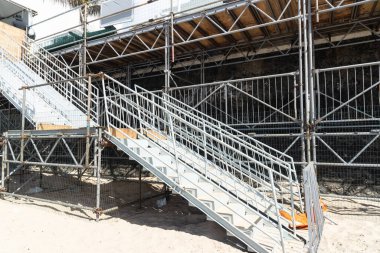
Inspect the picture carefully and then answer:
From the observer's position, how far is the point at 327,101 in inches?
350

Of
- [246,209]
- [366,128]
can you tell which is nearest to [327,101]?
[366,128]

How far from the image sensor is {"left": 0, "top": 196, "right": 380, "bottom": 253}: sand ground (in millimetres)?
4852

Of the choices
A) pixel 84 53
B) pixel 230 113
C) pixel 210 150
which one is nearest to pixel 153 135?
pixel 210 150


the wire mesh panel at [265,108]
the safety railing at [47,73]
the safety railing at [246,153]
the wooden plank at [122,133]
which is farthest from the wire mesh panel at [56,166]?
the wire mesh panel at [265,108]

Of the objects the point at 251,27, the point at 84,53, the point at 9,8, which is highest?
the point at 9,8

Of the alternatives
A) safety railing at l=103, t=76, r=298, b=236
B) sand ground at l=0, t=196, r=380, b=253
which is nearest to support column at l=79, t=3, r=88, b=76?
safety railing at l=103, t=76, r=298, b=236

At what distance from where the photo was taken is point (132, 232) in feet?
18.4

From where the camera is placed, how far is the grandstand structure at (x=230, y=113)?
582cm

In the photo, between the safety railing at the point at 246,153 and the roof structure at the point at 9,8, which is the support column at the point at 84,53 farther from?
the roof structure at the point at 9,8

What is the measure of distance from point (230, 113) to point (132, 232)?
5595 millimetres

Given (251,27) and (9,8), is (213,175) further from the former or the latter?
Result: (9,8)

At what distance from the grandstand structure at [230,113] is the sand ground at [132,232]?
1.41 ft

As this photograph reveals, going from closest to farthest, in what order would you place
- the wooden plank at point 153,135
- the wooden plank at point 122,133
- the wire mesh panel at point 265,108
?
the wooden plank at point 122,133
the wooden plank at point 153,135
the wire mesh panel at point 265,108

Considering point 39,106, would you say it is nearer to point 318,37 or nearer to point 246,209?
point 246,209
